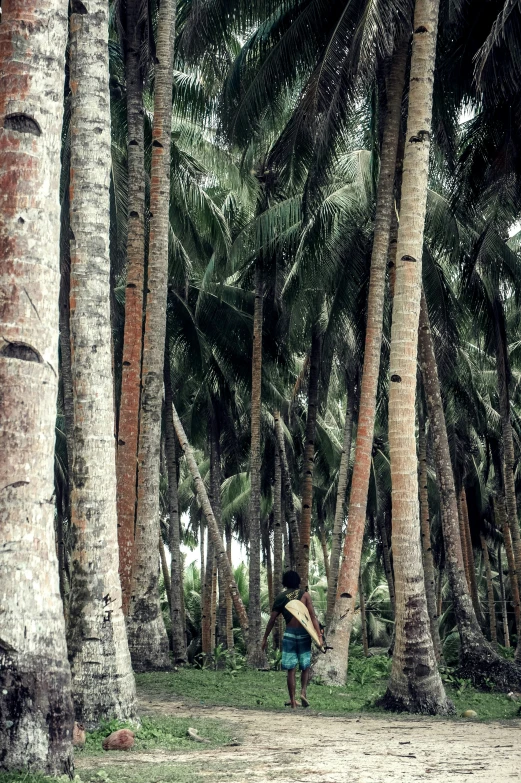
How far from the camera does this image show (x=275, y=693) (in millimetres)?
11930

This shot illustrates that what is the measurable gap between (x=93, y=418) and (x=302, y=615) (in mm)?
3402

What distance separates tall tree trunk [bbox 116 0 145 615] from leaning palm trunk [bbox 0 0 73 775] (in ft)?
23.1

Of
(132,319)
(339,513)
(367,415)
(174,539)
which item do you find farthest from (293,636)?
(174,539)

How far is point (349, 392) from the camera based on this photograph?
71.4ft

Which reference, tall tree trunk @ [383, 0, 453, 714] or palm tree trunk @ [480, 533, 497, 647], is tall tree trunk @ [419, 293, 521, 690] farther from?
palm tree trunk @ [480, 533, 497, 647]

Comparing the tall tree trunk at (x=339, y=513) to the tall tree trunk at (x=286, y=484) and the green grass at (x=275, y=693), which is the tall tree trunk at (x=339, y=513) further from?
the green grass at (x=275, y=693)

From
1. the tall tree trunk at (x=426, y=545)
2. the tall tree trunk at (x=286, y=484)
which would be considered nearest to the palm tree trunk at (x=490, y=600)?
the tall tree trunk at (x=286, y=484)

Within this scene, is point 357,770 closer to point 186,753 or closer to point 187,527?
point 186,753

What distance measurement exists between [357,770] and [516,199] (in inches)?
482

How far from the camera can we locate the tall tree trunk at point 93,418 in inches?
306

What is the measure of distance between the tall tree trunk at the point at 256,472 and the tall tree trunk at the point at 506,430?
4.81m

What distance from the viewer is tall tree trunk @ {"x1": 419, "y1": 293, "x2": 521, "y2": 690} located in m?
13.9

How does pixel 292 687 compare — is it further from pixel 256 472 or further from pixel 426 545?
pixel 426 545

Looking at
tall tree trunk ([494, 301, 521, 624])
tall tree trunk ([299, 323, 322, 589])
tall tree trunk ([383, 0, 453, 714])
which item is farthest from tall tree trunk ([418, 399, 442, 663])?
tall tree trunk ([383, 0, 453, 714])
